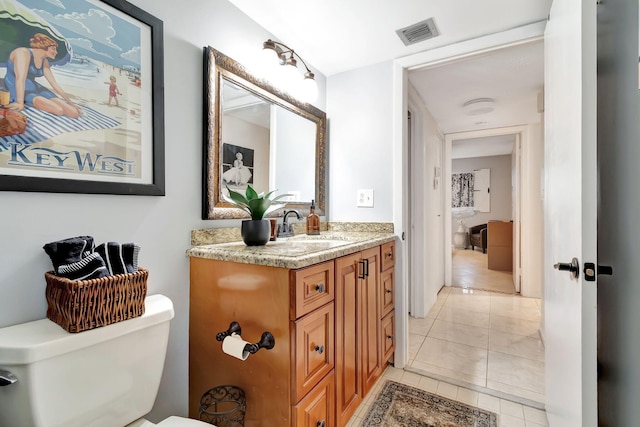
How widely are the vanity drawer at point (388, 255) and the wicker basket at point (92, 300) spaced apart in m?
1.32

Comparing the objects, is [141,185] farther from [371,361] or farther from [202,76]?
[371,361]

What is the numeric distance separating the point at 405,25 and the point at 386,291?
5.24 feet

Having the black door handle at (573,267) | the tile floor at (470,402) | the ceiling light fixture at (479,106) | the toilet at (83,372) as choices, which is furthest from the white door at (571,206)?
the ceiling light fixture at (479,106)

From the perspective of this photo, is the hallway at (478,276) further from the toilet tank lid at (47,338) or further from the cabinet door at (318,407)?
the toilet tank lid at (47,338)

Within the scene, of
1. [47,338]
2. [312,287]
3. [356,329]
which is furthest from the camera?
A: [356,329]

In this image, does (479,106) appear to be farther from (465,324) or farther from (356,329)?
(356,329)

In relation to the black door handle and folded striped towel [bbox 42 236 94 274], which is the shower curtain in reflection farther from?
folded striped towel [bbox 42 236 94 274]

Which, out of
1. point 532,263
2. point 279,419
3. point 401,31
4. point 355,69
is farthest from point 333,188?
point 532,263

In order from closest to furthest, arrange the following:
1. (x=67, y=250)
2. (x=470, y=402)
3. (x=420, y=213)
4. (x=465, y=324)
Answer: (x=67, y=250) → (x=470, y=402) → (x=465, y=324) → (x=420, y=213)

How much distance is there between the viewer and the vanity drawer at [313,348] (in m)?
1.03

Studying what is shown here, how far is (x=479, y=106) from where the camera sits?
3.05 meters

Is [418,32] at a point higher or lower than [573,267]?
higher

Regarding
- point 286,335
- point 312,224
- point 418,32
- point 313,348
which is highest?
point 418,32

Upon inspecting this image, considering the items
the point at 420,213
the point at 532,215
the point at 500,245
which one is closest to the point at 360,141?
the point at 420,213
